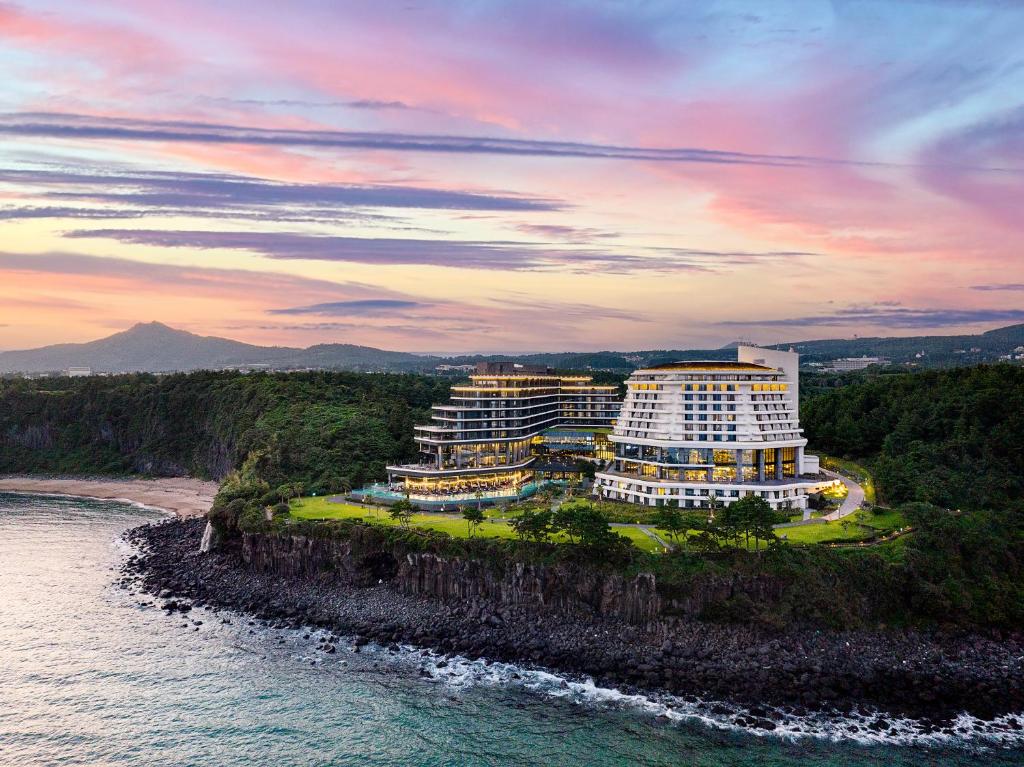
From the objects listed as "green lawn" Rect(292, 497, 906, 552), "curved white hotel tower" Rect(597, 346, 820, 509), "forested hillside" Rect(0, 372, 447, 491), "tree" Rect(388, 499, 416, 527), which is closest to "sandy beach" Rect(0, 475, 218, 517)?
"forested hillside" Rect(0, 372, 447, 491)

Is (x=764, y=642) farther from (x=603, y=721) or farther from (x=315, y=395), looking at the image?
(x=315, y=395)

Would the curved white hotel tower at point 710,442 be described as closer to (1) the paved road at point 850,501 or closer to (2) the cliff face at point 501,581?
(1) the paved road at point 850,501

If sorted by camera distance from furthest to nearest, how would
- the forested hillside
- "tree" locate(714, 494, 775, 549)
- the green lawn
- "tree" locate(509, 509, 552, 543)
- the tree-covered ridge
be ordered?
the forested hillside, the tree-covered ridge, the green lawn, "tree" locate(509, 509, 552, 543), "tree" locate(714, 494, 775, 549)

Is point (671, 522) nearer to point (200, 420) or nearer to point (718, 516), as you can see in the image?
point (718, 516)

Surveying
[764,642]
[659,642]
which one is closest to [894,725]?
[764,642]

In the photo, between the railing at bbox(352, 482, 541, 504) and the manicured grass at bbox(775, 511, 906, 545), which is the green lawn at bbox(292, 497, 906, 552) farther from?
the railing at bbox(352, 482, 541, 504)

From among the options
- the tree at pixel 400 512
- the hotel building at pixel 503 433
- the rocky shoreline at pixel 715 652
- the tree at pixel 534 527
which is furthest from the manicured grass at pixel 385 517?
the rocky shoreline at pixel 715 652
